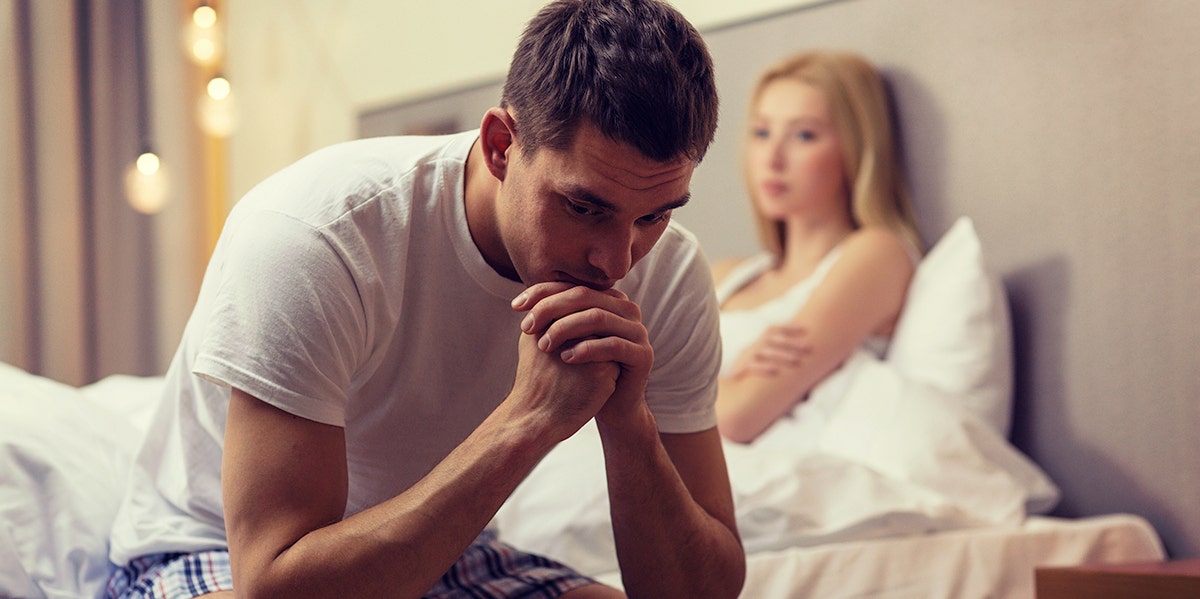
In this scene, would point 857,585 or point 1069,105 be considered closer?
point 857,585

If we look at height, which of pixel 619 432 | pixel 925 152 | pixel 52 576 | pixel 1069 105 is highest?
pixel 1069 105

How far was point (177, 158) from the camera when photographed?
358cm

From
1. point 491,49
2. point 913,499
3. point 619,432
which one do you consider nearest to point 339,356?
point 619,432

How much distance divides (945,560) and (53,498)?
1.16 meters

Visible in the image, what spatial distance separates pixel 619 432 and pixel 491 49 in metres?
2.21

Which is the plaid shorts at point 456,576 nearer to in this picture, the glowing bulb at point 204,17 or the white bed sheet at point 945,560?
the white bed sheet at point 945,560

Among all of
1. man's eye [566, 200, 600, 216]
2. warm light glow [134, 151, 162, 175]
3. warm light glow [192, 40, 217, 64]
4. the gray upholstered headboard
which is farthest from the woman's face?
warm light glow [192, 40, 217, 64]

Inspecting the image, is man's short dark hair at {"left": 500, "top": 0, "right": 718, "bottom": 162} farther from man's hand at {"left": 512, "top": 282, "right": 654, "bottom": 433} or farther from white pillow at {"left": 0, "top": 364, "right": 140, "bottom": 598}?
white pillow at {"left": 0, "top": 364, "right": 140, "bottom": 598}

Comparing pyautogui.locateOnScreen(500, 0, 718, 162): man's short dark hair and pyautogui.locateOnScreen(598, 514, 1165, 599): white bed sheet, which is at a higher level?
pyautogui.locateOnScreen(500, 0, 718, 162): man's short dark hair

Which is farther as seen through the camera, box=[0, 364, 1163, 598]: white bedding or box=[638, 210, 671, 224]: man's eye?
box=[0, 364, 1163, 598]: white bedding

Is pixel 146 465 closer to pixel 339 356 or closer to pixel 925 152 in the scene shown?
pixel 339 356

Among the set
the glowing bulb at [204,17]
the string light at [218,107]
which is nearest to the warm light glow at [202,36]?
the glowing bulb at [204,17]

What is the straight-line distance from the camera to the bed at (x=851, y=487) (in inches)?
46.4

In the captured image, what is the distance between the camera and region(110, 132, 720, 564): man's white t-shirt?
2.90ft
